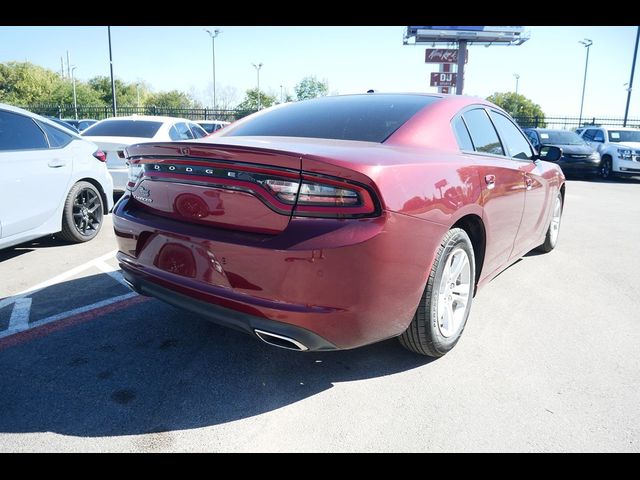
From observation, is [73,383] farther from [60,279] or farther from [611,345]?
[611,345]

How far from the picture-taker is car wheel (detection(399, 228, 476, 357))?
2611mm

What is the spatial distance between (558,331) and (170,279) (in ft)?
8.56

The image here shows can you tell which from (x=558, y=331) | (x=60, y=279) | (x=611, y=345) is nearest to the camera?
(x=611, y=345)

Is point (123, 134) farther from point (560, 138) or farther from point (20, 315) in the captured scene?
point (560, 138)

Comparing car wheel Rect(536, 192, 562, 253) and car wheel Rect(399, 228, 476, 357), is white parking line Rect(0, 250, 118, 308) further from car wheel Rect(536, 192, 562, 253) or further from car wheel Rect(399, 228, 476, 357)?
car wheel Rect(536, 192, 562, 253)

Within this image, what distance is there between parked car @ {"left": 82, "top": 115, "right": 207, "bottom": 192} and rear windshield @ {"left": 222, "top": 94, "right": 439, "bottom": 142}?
14.9ft

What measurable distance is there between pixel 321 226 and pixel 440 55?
36827 millimetres

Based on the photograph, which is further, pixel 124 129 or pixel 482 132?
pixel 124 129

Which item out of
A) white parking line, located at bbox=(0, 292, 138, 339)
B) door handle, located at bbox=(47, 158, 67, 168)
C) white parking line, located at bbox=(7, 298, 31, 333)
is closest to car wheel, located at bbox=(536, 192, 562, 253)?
white parking line, located at bbox=(0, 292, 138, 339)

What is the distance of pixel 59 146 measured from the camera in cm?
509

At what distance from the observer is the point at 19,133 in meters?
4.64

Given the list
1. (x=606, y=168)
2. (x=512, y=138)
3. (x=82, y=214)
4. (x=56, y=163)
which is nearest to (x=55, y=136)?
(x=56, y=163)

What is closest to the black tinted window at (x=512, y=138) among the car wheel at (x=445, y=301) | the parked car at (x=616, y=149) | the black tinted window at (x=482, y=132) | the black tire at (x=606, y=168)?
the black tinted window at (x=482, y=132)
